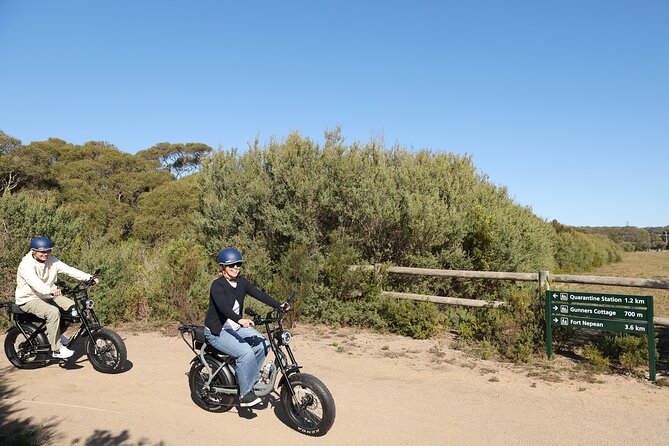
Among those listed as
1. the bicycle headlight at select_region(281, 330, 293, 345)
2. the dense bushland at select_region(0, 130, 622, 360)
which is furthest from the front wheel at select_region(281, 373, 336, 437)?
the dense bushland at select_region(0, 130, 622, 360)

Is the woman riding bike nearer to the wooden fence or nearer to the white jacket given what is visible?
the white jacket

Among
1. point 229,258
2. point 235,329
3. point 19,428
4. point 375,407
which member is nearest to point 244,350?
point 235,329

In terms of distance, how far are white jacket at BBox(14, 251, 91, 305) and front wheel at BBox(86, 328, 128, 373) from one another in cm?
82

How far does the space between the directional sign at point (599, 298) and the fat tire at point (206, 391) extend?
4.98 metres

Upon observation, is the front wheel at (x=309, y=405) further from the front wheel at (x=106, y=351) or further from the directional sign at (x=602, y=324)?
the directional sign at (x=602, y=324)

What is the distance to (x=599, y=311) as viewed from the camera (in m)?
6.91

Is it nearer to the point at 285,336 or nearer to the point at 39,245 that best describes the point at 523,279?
the point at 285,336

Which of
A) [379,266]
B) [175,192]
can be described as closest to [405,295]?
[379,266]

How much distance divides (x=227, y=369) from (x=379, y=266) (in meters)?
5.92

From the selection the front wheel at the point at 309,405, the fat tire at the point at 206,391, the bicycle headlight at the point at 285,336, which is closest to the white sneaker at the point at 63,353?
the fat tire at the point at 206,391

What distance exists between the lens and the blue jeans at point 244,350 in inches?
191

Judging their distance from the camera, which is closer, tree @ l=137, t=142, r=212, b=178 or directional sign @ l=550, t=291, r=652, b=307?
directional sign @ l=550, t=291, r=652, b=307

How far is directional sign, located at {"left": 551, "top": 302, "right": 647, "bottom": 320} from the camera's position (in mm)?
6680

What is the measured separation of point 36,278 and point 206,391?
3.07m
